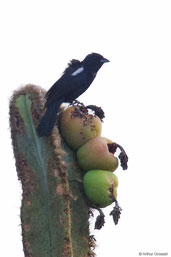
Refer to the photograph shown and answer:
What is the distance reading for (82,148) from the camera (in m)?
3.76

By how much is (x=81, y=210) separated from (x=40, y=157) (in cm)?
44

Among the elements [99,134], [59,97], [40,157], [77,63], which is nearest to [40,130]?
[40,157]

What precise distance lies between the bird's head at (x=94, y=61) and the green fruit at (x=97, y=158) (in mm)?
1429

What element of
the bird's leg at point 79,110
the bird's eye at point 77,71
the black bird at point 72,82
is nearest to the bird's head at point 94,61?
the black bird at point 72,82

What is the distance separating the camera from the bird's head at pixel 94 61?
5.06m

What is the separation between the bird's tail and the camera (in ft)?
11.4

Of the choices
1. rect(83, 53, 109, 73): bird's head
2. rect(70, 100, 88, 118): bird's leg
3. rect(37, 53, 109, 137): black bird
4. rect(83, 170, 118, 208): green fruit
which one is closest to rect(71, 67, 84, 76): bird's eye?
rect(37, 53, 109, 137): black bird

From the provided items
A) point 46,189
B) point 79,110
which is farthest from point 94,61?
point 46,189

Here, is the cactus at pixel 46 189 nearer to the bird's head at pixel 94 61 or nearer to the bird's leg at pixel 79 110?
the bird's leg at pixel 79 110

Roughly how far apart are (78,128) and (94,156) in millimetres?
232

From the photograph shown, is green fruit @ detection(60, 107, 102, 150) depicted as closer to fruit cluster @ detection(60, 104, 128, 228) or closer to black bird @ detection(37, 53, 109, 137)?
fruit cluster @ detection(60, 104, 128, 228)

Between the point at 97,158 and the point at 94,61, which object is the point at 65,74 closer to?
the point at 94,61

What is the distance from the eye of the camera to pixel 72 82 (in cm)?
471

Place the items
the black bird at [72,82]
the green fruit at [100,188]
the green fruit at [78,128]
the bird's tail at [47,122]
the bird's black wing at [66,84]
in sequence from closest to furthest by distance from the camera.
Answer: the bird's tail at [47,122]
the green fruit at [100,188]
the green fruit at [78,128]
the black bird at [72,82]
the bird's black wing at [66,84]
